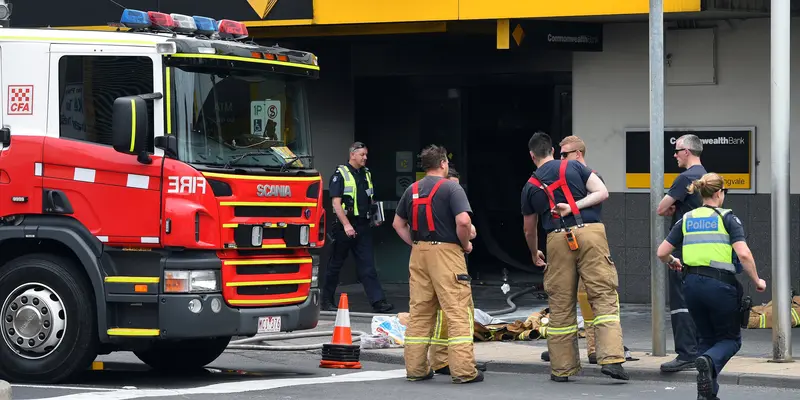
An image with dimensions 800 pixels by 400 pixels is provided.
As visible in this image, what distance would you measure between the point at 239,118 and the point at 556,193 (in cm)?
268

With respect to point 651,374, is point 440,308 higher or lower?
higher

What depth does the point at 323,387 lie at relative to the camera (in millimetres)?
11102

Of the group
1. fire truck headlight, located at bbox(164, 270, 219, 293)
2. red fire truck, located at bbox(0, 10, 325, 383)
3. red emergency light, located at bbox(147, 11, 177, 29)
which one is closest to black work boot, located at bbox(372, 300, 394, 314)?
red fire truck, located at bbox(0, 10, 325, 383)

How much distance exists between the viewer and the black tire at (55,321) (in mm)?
10867

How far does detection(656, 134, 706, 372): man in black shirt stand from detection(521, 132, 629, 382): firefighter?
673mm

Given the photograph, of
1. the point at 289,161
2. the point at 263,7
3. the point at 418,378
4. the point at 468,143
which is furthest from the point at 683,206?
the point at 468,143

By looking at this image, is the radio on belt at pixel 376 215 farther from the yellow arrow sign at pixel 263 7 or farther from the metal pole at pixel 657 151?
the metal pole at pixel 657 151

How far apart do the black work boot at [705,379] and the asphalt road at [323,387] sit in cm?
97

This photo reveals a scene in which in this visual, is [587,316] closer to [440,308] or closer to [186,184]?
[440,308]

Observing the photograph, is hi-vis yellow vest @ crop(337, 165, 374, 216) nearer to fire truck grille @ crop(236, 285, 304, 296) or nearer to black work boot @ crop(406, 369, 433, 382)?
fire truck grille @ crop(236, 285, 304, 296)

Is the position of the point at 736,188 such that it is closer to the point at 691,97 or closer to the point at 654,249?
the point at 691,97

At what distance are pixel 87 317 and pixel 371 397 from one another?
235 cm

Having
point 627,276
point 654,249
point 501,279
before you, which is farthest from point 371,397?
point 501,279

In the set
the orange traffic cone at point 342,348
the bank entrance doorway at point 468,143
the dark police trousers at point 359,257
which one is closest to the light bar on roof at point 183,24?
the orange traffic cone at point 342,348
